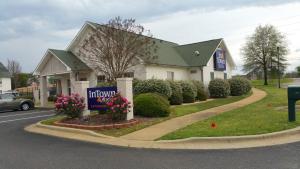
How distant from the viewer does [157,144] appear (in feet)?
29.1

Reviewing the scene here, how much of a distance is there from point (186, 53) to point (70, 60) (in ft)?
37.4

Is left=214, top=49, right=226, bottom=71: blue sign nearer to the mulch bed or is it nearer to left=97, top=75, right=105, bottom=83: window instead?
left=97, top=75, right=105, bottom=83: window

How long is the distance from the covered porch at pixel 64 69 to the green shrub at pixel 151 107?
12685 millimetres

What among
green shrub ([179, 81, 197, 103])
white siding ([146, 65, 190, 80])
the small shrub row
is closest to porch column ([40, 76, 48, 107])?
white siding ([146, 65, 190, 80])

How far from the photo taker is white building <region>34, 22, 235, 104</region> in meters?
25.4

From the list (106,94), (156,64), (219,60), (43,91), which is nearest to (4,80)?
(43,91)

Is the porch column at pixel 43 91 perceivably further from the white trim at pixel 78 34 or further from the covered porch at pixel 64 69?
the white trim at pixel 78 34

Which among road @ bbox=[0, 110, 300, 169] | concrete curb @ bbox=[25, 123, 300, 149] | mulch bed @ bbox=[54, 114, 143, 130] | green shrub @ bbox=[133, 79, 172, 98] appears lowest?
road @ bbox=[0, 110, 300, 169]

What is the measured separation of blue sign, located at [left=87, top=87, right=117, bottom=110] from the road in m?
4.03

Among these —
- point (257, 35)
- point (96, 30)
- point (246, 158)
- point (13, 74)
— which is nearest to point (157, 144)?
point (246, 158)

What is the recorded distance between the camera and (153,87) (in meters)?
18.6

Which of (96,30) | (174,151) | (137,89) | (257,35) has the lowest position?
(174,151)

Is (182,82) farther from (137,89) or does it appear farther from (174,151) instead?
(174,151)

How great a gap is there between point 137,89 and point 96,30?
6.18m
